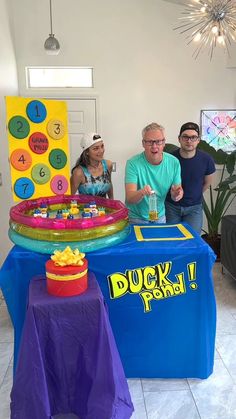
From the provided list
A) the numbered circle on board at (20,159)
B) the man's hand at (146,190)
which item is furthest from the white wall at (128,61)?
the man's hand at (146,190)

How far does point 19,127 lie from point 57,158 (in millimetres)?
407

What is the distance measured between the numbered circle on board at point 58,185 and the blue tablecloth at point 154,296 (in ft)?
4.08

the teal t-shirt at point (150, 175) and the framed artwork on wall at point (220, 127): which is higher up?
the framed artwork on wall at point (220, 127)

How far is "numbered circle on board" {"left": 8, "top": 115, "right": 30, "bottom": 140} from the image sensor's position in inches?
110

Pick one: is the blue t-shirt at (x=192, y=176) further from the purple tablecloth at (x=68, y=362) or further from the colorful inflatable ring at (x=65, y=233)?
the purple tablecloth at (x=68, y=362)

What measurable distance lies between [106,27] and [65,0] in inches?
21.7

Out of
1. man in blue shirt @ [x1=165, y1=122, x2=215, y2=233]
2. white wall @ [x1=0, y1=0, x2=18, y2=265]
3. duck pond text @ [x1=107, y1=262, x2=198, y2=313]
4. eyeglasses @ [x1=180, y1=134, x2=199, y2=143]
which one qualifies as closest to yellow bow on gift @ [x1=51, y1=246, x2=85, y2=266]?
duck pond text @ [x1=107, y1=262, x2=198, y2=313]

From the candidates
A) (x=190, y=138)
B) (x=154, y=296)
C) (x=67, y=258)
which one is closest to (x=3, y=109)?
(x=190, y=138)

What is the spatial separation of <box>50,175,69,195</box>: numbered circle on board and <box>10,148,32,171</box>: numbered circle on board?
0.26 m

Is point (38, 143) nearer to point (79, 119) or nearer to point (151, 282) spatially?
point (79, 119)

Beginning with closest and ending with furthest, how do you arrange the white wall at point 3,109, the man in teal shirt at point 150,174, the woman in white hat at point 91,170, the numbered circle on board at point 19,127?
the man in teal shirt at point 150,174 → the woman in white hat at point 91,170 → the numbered circle on board at point 19,127 → the white wall at point 3,109

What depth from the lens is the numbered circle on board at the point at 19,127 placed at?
9.16ft

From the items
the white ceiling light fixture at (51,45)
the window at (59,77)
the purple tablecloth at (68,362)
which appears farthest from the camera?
the window at (59,77)

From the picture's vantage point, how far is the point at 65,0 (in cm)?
405
